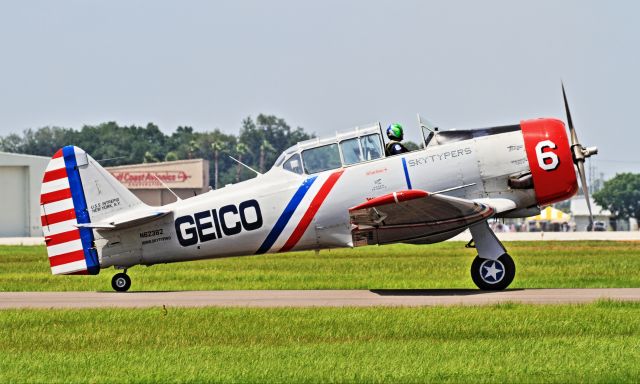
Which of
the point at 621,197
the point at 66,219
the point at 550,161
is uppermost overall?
the point at 66,219

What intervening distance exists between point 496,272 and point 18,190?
78.3 meters

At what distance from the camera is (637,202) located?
19038 cm

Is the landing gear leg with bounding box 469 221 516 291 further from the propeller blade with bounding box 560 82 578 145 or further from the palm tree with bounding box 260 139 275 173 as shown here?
the palm tree with bounding box 260 139 275 173

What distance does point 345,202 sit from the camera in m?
Answer: 20.7

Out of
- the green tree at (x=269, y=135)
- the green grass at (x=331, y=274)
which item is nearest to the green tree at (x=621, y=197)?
the green tree at (x=269, y=135)

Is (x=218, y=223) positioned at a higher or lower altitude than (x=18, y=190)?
lower

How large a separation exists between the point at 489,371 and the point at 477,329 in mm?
3157

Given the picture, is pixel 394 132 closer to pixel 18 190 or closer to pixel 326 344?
pixel 326 344

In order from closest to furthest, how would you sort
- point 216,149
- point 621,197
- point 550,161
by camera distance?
point 550,161, point 216,149, point 621,197

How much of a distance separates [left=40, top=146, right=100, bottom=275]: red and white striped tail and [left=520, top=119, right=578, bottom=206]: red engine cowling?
861cm

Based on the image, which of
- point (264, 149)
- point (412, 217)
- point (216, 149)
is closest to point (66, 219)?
point (412, 217)

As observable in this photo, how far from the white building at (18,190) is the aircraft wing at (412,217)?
76024 millimetres

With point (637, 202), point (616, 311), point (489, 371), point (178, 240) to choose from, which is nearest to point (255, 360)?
point (489, 371)

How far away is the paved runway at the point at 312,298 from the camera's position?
18719 mm
